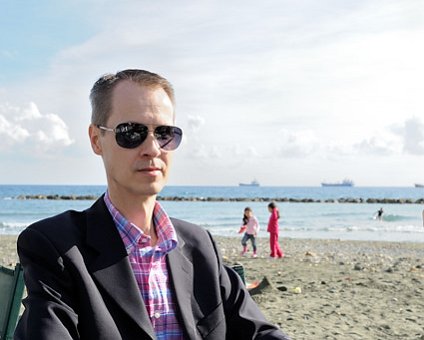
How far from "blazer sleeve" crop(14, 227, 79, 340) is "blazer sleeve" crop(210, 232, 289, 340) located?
66cm

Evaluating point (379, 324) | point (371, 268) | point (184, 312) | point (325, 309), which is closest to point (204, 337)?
point (184, 312)

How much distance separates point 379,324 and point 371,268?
6.17 metres

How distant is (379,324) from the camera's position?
25.6 feet

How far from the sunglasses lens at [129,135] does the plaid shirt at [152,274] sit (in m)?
0.24

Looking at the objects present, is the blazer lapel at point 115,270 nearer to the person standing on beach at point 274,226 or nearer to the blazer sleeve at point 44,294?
the blazer sleeve at point 44,294

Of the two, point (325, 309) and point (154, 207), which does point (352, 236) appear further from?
point (154, 207)

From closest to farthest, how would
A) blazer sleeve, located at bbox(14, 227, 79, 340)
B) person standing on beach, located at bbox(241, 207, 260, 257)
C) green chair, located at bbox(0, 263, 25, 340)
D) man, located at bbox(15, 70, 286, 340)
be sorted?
1. blazer sleeve, located at bbox(14, 227, 79, 340)
2. man, located at bbox(15, 70, 286, 340)
3. green chair, located at bbox(0, 263, 25, 340)
4. person standing on beach, located at bbox(241, 207, 260, 257)

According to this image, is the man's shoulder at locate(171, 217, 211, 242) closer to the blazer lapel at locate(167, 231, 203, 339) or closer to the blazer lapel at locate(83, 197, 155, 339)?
the blazer lapel at locate(167, 231, 203, 339)

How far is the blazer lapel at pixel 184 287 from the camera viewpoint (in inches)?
86.0

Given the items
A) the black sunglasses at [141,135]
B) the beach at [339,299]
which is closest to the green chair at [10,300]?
the black sunglasses at [141,135]

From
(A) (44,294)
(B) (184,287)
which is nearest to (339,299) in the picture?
(B) (184,287)

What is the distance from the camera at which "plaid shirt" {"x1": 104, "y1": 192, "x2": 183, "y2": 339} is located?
216 centimetres

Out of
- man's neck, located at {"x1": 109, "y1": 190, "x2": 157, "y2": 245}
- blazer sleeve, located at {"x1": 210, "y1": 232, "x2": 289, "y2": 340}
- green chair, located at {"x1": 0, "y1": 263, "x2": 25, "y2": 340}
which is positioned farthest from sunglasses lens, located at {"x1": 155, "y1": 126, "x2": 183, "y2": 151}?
green chair, located at {"x1": 0, "y1": 263, "x2": 25, "y2": 340}

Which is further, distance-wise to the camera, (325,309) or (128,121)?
(325,309)
